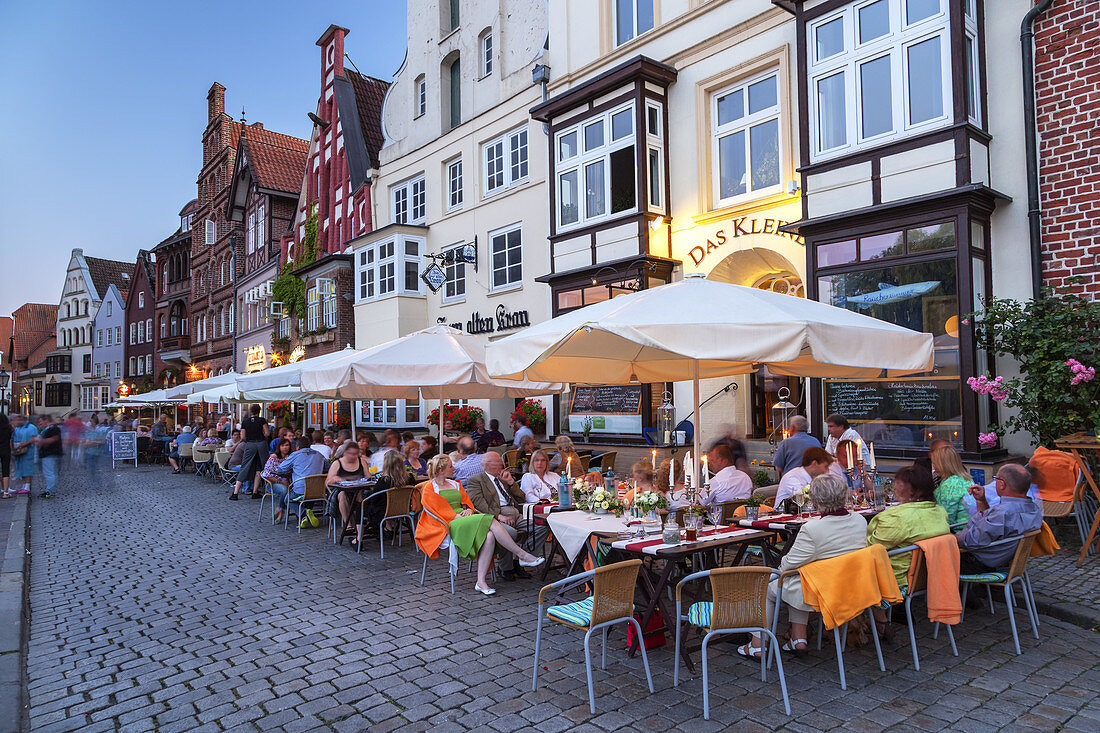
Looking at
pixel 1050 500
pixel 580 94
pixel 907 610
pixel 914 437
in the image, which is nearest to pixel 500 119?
pixel 580 94

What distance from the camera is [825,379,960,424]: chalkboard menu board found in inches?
397

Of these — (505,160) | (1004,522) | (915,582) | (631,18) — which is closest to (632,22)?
(631,18)

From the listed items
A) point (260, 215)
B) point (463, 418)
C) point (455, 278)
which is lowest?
point (463, 418)

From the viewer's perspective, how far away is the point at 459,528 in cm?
716

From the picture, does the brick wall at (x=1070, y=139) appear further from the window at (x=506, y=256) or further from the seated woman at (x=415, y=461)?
the window at (x=506, y=256)

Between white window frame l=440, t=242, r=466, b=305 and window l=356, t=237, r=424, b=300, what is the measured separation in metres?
1.27

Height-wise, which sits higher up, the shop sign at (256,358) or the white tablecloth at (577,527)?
the shop sign at (256,358)

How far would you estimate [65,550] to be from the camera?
990 cm

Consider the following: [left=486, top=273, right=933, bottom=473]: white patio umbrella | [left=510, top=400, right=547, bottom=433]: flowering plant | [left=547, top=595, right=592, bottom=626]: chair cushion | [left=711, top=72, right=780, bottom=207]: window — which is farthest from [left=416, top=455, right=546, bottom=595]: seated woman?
[left=510, top=400, right=547, bottom=433]: flowering plant

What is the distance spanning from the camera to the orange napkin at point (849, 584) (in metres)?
4.57

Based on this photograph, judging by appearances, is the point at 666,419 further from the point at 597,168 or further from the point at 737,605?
the point at 737,605

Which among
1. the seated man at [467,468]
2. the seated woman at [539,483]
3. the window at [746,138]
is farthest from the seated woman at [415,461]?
the window at [746,138]

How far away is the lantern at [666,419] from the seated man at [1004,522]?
8696 mm

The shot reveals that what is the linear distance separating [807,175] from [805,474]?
649cm
